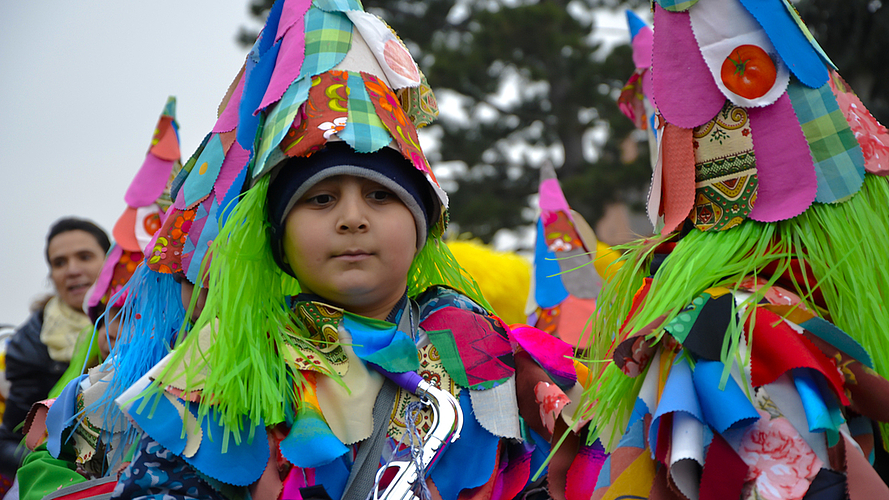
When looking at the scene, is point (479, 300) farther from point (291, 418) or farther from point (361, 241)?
point (291, 418)

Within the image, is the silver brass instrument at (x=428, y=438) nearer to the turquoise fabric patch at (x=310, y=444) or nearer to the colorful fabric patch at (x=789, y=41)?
the turquoise fabric patch at (x=310, y=444)

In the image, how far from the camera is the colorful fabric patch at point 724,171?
122 cm

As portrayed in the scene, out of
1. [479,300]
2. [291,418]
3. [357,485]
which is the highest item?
[479,300]

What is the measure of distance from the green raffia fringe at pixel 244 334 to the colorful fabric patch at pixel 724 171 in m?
0.80

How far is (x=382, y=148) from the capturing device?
156 cm

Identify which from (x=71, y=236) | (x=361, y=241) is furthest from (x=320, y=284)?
(x=71, y=236)

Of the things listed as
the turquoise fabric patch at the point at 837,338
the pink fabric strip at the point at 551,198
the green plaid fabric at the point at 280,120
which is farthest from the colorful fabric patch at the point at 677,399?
the pink fabric strip at the point at 551,198

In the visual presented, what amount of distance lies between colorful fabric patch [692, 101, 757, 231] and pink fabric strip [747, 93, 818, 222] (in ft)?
0.04

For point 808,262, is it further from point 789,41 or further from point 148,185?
point 148,185

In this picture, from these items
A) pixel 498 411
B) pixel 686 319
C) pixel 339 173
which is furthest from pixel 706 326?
pixel 339 173

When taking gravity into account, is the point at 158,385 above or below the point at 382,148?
below

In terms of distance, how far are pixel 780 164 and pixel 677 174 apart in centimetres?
16

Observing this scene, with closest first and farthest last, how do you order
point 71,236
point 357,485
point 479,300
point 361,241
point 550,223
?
point 357,485
point 361,241
point 479,300
point 550,223
point 71,236

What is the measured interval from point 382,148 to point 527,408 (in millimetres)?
606
